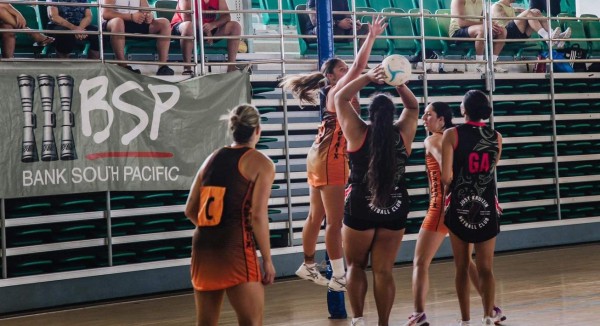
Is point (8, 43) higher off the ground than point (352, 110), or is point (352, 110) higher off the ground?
point (8, 43)

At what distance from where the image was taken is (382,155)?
23.0 ft

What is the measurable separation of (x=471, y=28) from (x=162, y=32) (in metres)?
5.28

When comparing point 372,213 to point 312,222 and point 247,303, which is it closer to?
point 247,303

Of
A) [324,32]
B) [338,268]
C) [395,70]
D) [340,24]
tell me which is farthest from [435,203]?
[340,24]

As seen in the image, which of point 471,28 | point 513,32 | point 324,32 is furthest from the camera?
point 513,32

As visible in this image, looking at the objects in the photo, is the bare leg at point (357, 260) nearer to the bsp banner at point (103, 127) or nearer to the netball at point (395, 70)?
the netball at point (395, 70)

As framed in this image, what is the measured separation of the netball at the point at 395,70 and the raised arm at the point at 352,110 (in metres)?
0.05

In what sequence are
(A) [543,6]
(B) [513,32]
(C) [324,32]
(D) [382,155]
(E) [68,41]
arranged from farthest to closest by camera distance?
(A) [543,6]
(B) [513,32]
(E) [68,41]
(C) [324,32]
(D) [382,155]

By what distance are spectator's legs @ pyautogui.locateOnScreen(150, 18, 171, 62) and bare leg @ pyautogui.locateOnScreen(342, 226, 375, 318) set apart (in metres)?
5.60

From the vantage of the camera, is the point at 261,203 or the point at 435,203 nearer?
the point at 261,203

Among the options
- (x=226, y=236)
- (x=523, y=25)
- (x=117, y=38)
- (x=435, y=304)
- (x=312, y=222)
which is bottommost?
(x=435, y=304)

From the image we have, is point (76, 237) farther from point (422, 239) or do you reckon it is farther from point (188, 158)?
point (422, 239)

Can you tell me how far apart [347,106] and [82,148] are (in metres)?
4.86

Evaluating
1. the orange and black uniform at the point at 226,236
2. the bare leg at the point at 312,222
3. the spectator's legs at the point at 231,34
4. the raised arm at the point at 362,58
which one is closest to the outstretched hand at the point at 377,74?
the raised arm at the point at 362,58
